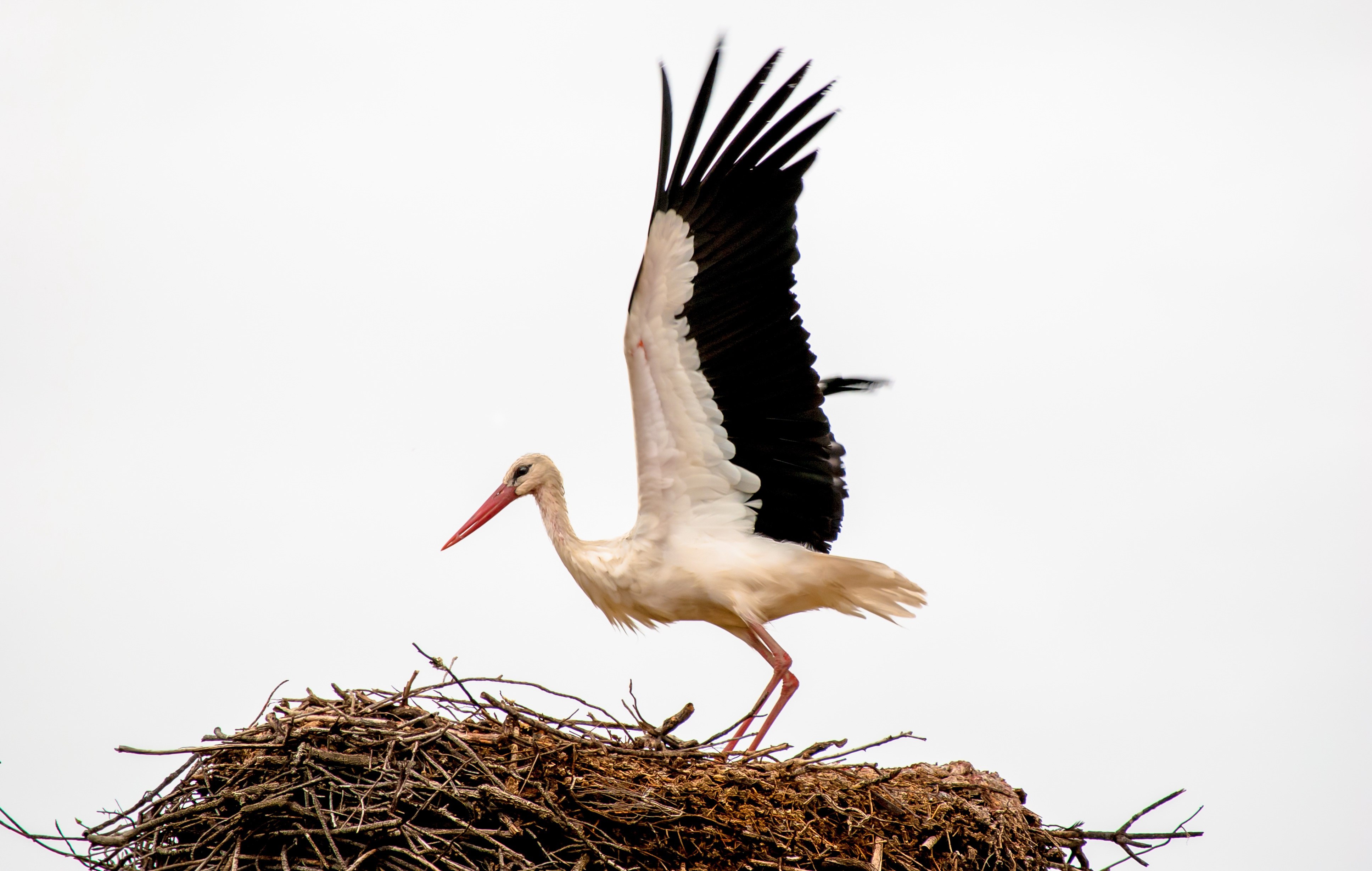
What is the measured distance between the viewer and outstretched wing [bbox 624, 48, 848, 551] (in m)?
5.89

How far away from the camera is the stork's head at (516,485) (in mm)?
7305

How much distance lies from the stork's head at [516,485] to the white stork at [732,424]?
0.47m

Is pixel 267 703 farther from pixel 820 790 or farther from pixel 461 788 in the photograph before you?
pixel 820 790

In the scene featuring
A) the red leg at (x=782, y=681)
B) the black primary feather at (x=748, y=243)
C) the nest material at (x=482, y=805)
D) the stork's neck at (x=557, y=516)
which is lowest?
the nest material at (x=482, y=805)

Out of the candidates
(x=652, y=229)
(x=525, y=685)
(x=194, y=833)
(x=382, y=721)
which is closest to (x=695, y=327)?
(x=652, y=229)

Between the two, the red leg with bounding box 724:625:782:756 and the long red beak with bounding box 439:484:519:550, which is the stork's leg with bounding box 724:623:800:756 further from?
the long red beak with bounding box 439:484:519:550

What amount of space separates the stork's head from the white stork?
466 millimetres

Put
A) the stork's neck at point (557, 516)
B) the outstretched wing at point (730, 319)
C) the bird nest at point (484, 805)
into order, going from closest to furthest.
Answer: the bird nest at point (484, 805)
the outstretched wing at point (730, 319)
the stork's neck at point (557, 516)

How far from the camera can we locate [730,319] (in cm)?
597

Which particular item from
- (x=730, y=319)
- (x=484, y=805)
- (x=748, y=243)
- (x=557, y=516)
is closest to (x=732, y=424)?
(x=730, y=319)

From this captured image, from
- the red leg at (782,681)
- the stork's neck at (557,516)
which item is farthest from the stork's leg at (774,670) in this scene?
the stork's neck at (557,516)

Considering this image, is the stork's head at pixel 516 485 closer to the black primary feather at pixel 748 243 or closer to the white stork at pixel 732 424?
the white stork at pixel 732 424

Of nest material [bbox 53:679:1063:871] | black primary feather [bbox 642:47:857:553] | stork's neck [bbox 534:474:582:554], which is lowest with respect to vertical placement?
nest material [bbox 53:679:1063:871]

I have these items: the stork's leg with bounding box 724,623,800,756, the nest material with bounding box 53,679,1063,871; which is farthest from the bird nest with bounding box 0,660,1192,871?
the stork's leg with bounding box 724,623,800,756
